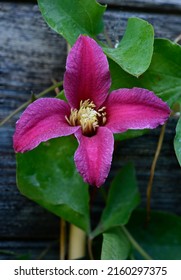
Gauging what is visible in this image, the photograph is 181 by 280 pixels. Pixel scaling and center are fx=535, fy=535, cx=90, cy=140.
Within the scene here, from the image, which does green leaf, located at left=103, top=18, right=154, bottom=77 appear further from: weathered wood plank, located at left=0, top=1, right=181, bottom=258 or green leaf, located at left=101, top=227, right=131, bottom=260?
green leaf, located at left=101, top=227, right=131, bottom=260

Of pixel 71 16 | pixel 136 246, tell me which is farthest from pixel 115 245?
pixel 71 16

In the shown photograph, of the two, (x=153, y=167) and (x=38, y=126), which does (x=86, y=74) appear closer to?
(x=38, y=126)

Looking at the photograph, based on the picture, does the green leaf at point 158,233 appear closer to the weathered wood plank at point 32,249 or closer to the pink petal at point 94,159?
the weathered wood plank at point 32,249

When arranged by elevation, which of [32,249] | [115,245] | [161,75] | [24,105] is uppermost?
[161,75]

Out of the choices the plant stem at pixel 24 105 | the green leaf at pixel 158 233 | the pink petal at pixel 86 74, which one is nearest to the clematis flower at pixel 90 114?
the pink petal at pixel 86 74

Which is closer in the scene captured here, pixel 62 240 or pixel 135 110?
pixel 135 110

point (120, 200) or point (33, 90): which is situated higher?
point (33, 90)

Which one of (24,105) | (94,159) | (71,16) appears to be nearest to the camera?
(94,159)
